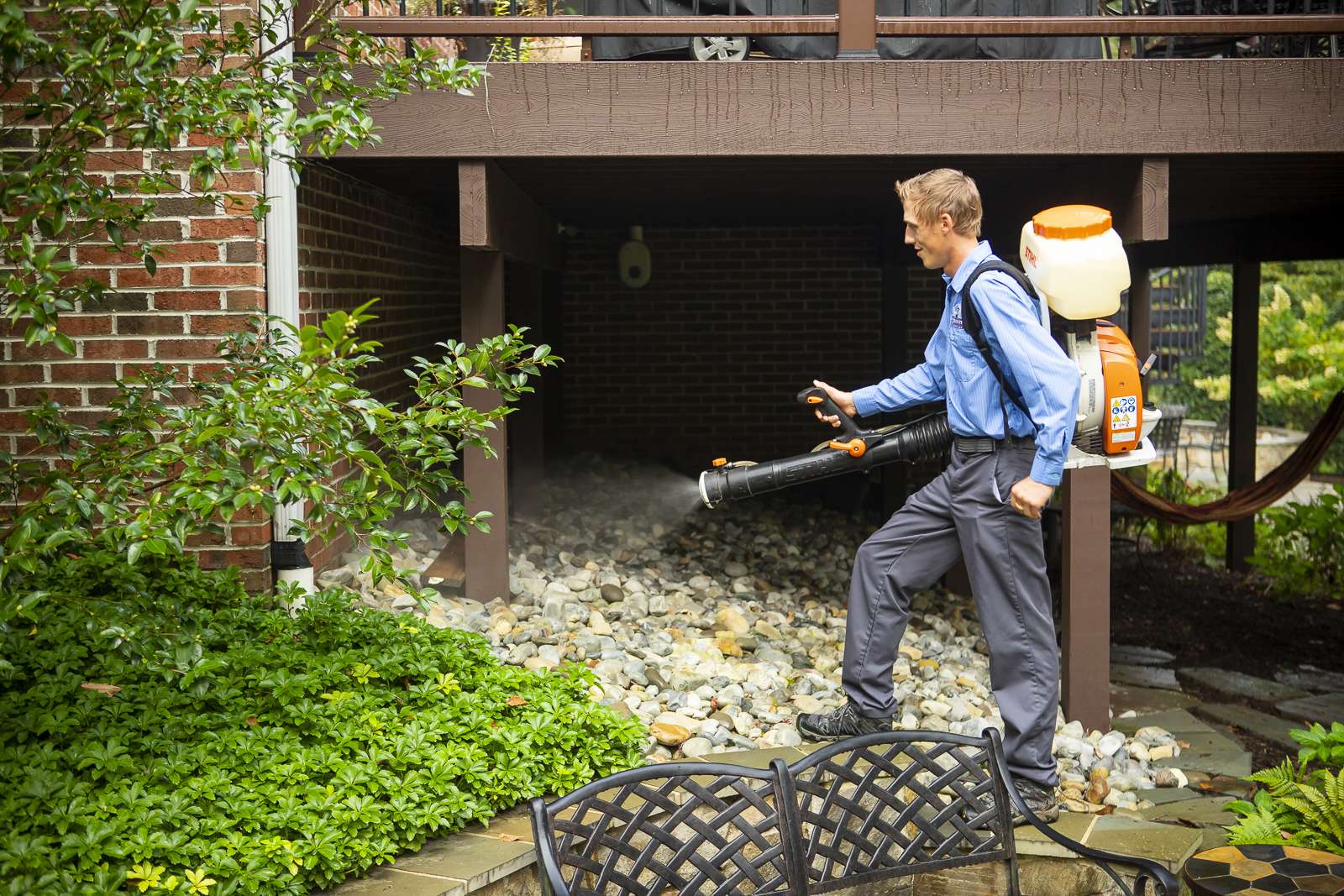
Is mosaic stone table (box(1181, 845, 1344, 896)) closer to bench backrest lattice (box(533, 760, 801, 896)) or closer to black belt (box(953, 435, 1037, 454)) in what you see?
bench backrest lattice (box(533, 760, 801, 896))

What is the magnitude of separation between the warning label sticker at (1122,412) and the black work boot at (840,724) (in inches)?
45.0

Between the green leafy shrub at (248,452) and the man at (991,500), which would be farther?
the man at (991,500)

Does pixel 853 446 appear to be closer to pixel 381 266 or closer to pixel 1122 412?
pixel 1122 412

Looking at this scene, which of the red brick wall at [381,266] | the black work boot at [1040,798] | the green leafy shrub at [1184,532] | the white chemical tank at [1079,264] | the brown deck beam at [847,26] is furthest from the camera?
the green leafy shrub at [1184,532]

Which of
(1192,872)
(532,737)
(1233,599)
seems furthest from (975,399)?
(1233,599)

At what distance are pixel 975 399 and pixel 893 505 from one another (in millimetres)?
4599

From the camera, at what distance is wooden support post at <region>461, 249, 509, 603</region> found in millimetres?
4945

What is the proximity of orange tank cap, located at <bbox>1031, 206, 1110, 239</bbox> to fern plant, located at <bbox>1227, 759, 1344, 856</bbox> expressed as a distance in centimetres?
176

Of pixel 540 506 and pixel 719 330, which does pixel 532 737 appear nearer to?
pixel 540 506

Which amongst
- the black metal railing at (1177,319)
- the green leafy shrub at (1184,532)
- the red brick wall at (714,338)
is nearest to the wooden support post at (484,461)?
the red brick wall at (714,338)

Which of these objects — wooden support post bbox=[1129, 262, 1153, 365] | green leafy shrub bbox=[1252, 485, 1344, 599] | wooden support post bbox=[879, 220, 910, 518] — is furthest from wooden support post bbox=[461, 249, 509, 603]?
wooden support post bbox=[1129, 262, 1153, 365]

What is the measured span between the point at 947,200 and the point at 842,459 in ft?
3.16

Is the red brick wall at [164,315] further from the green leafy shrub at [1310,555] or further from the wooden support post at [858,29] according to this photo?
the green leafy shrub at [1310,555]

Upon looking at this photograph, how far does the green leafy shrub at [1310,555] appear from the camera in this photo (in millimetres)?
8352
